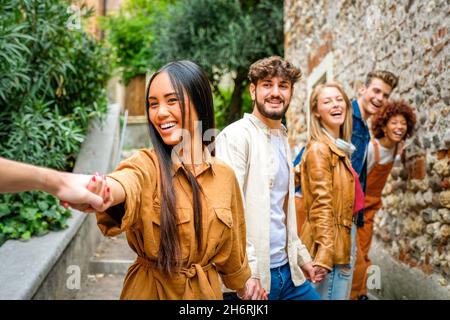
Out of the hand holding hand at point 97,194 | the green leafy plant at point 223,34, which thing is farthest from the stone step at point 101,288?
the green leafy plant at point 223,34

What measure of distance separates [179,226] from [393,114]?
2980 millimetres

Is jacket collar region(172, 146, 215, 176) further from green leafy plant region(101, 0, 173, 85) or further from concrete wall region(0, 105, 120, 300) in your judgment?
green leafy plant region(101, 0, 173, 85)

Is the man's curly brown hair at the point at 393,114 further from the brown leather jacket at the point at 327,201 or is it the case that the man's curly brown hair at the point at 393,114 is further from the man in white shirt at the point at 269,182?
the man in white shirt at the point at 269,182

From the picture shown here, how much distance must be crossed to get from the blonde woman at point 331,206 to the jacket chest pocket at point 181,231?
4.58 feet

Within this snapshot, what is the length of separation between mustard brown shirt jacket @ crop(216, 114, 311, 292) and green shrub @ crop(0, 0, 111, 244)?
2.52 m

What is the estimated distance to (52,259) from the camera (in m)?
4.25

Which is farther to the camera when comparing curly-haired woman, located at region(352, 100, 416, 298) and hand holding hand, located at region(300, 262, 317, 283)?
curly-haired woman, located at region(352, 100, 416, 298)

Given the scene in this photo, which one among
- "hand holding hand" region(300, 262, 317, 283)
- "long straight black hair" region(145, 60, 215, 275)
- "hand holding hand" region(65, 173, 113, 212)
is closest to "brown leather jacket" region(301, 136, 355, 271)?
"hand holding hand" region(300, 262, 317, 283)

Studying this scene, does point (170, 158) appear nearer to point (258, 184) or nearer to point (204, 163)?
point (204, 163)

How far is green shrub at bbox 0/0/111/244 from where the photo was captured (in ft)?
16.0

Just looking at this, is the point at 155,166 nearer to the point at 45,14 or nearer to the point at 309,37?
the point at 45,14

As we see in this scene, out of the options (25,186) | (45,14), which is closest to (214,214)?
(25,186)

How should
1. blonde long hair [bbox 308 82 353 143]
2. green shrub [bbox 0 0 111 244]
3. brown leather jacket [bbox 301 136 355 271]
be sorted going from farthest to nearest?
1. green shrub [bbox 0 0 111 244]
2. blonde long hair [bbox 308 82 353 143]
3. brown leather jacket [bbox 301 136 355 271]

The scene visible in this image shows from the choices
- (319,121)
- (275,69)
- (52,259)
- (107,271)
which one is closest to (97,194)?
(275,69)
